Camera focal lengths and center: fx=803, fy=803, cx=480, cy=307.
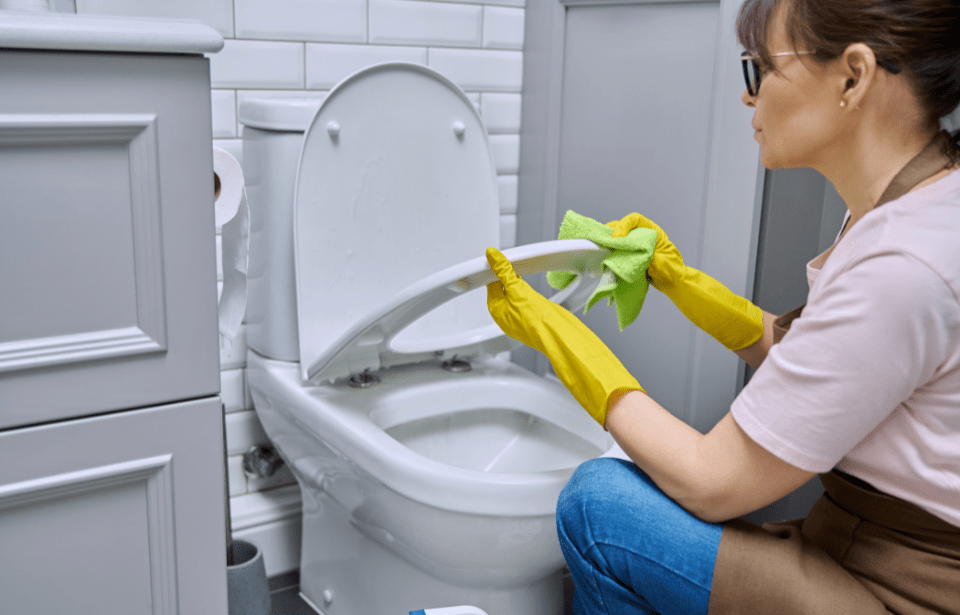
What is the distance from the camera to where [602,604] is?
0.81 meters

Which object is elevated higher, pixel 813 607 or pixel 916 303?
pixel 916 303

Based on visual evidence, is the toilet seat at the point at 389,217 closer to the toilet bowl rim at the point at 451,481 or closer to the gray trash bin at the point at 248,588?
the toilet bowl rim at the point at 451,481

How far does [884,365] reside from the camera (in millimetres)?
619

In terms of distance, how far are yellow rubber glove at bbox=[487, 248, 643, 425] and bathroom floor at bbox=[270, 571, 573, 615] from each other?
25.0 inches

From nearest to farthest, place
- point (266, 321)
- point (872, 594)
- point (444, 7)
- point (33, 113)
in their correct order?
point (33, 113) → point (872, 594) → point (266, 321) → point (444, 7)

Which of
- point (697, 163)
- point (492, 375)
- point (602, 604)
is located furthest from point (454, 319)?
point (602, 604)

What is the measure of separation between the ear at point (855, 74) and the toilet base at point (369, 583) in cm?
66

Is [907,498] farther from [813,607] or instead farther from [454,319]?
[454,319]

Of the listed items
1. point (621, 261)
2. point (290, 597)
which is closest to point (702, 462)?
point (621, 261)

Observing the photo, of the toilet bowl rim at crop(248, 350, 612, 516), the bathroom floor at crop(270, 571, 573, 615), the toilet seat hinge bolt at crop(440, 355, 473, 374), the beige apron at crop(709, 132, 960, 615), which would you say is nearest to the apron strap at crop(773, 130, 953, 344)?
the beige apron at crop(709, 132, 960, 615)

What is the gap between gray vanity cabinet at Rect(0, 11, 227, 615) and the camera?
0.62 m

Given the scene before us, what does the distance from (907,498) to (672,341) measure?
2.06 ft

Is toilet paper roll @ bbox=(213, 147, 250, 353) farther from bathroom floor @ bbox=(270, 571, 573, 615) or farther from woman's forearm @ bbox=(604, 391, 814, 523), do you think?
bathroom floor @ bbox=(270, 571, 573, 615)

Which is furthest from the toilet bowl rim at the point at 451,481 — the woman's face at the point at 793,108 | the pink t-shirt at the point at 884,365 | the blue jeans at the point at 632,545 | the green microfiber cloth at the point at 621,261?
the woman's face at the point at 793,108
